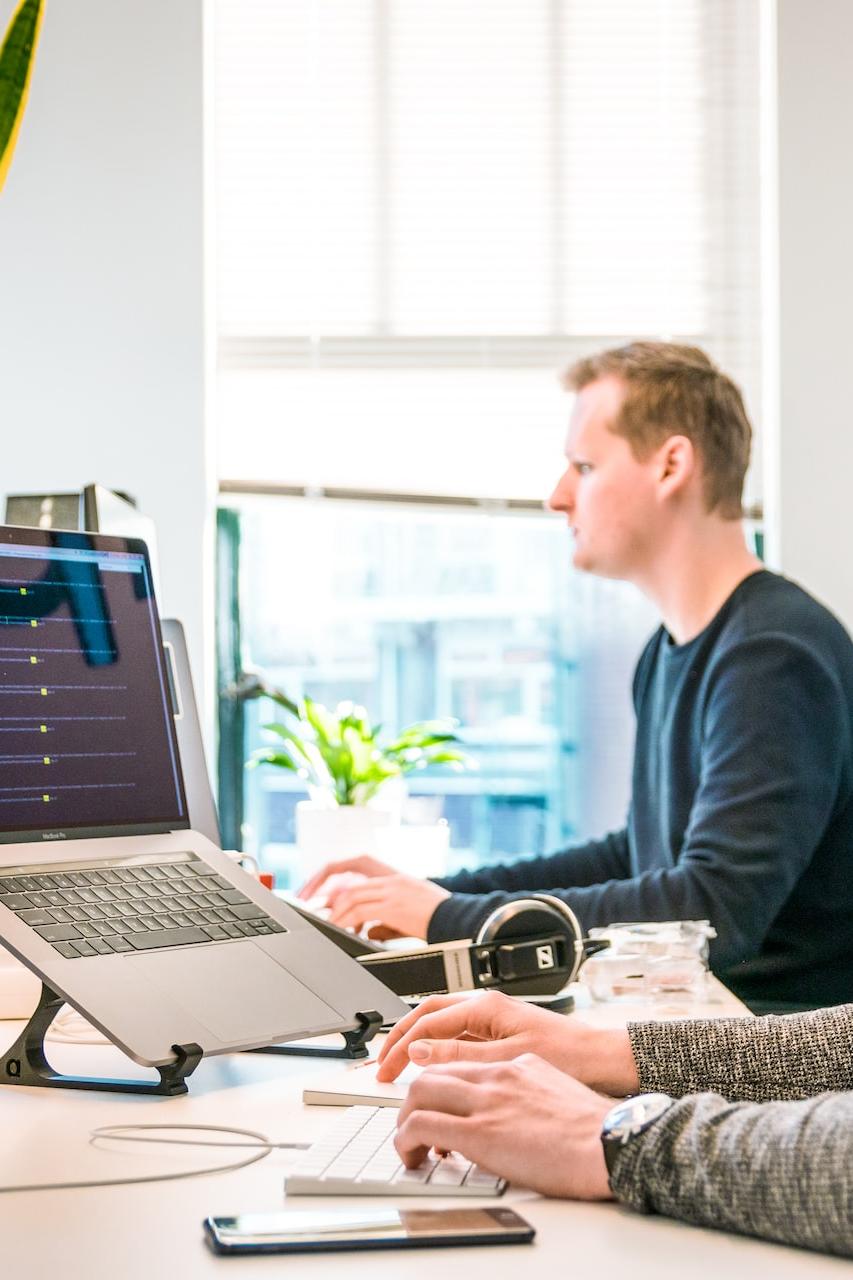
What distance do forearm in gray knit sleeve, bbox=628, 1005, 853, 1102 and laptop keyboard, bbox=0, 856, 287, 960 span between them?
34cm

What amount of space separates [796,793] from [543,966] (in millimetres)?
482

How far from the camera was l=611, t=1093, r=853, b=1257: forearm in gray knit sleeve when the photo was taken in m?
0.67

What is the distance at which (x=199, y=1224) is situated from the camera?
70cm

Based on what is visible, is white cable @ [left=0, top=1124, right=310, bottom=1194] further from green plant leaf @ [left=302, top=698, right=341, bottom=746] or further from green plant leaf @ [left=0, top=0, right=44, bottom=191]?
green plant leaf @ [left=302, top=698, right=341, bottom=746]

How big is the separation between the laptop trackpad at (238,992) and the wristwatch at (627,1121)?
320mm

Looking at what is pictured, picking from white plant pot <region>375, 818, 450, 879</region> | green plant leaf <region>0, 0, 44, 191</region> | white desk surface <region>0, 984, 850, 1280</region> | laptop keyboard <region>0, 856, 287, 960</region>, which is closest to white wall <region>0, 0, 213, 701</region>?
white plant pot <region>375, 818, 450, 879</region>

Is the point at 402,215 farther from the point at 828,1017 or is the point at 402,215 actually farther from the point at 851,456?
the point at 828,1017

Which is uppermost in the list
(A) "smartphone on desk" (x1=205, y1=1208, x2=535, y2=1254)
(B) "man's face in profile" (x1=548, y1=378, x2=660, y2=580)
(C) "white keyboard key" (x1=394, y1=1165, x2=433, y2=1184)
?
(B) "man's face in profile" (x1=548, y1=378, x2=660, y2=580)

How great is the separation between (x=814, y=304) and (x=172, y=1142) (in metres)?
2.48

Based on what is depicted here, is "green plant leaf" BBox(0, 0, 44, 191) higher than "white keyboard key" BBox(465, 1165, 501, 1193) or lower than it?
higher

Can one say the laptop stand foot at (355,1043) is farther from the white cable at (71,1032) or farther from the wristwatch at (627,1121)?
the wristwatch at (627,1121)

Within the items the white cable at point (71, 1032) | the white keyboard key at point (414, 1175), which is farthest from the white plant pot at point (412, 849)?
the white keyboard key at point (414, 1175)

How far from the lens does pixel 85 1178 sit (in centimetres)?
78

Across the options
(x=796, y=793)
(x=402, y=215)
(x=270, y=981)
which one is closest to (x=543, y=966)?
(x=270, y=981)
